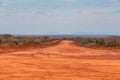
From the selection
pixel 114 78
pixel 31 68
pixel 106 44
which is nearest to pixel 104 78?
pixel 114 78

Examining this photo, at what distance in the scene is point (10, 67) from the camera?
64.6 feet

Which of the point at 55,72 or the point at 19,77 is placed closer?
the point at 19,77

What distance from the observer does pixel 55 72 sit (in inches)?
699

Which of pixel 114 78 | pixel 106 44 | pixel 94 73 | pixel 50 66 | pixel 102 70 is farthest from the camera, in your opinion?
pixel 106 44

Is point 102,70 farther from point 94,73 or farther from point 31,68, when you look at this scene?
point 31,68

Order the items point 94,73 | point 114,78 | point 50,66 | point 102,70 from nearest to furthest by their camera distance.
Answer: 1. point 114,78
2. point 94,73
3. point 102,70
4. point 50,66

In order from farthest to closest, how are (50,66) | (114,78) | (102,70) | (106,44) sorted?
1. (106,44)
2. (50,66)
3. (102,70)
4. (114,78)

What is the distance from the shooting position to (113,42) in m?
46.2

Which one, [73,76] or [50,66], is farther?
[50,66]

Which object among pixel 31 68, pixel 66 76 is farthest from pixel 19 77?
pixel 31 68

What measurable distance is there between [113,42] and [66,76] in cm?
3052

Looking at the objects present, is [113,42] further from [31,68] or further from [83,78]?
[83,78]

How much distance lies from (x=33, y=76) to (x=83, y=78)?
7.64ft

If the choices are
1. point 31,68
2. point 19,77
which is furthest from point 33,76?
point 31,68
